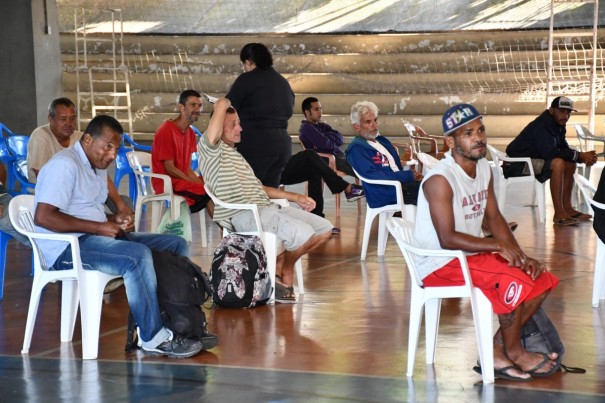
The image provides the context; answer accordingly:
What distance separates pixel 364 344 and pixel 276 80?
10.3 ft

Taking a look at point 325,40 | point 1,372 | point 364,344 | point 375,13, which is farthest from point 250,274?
point 375,13

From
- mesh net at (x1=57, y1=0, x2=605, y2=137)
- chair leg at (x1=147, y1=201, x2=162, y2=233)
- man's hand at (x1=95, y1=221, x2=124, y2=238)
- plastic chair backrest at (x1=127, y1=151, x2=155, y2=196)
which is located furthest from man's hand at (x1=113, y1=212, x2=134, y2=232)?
mesh net at (x1=57, y1=0, x2=605, y2=137)

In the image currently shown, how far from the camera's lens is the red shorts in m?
4.52

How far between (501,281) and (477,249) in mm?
168

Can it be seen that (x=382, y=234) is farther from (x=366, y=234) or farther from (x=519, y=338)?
(x=519, y=338)

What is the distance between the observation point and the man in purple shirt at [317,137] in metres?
11.1

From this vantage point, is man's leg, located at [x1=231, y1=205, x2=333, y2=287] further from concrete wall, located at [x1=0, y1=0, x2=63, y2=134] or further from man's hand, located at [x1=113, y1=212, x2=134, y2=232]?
concrete wall, located at [x1=0, y1=0, x2=63, y2=134]

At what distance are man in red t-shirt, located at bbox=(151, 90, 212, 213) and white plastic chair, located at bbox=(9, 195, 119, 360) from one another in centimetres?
285

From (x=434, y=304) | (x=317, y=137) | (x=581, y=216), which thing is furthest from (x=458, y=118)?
(x=317, y=137)

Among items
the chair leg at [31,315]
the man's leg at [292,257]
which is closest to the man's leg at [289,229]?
the man's leg at [292,257]

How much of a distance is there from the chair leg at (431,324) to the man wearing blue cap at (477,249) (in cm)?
16

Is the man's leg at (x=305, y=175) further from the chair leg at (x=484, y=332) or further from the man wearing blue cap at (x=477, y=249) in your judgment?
the chair leg at (x=484, y=332)

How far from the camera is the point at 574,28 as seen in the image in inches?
715

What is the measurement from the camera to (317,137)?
1112 centimetres
